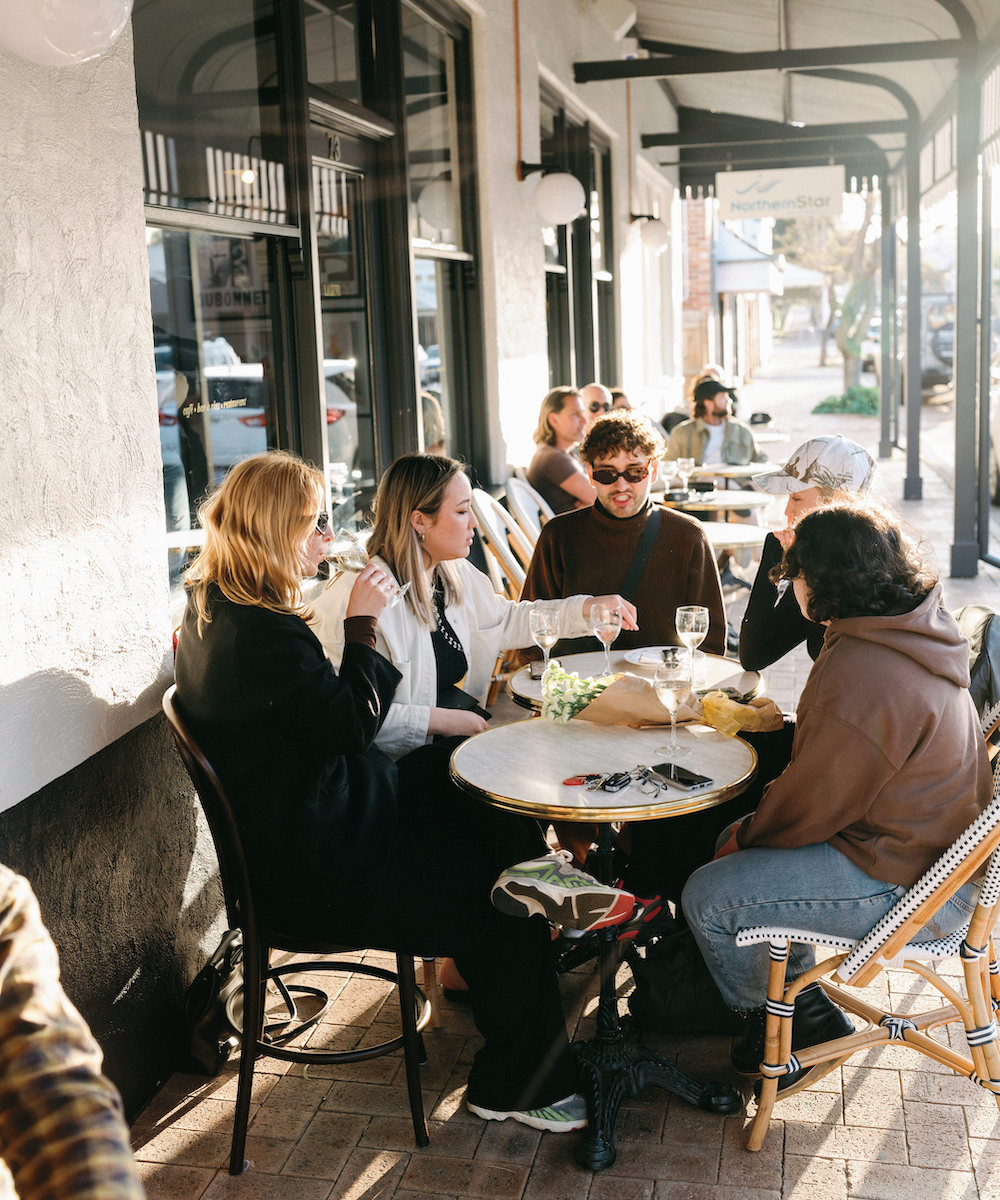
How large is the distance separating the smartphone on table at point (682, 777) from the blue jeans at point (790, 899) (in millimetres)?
181

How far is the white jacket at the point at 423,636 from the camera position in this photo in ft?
9.85

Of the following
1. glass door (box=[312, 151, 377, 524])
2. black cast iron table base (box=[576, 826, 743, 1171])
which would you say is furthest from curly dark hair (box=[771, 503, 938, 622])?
glass door (box=[312, 151, 377, 524])

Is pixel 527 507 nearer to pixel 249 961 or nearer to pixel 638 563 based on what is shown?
pixel 638 563

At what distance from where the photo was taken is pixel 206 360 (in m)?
3.72

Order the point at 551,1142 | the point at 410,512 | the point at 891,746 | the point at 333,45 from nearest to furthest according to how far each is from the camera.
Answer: the point at 891,746, the point at 551,1142, the point at 410,512, the point at 333,45

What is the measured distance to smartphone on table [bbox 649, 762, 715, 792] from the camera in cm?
243

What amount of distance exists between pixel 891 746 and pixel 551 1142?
43.8 inches

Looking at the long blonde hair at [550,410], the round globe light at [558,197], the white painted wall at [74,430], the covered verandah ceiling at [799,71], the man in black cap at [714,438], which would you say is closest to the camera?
the white painted wall at [74,430]

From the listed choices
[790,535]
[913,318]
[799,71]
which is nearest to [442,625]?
[790,535]

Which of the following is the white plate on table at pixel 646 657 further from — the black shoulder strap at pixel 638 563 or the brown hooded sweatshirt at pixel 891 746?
the brown hooded sweatshirt at pixel 891 746

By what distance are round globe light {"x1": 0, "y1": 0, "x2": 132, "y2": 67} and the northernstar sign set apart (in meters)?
12.1

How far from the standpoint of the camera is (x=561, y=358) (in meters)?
9.22

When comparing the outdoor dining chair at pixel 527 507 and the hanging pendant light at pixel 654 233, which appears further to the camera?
the hanging pendant light at pixel 654 233

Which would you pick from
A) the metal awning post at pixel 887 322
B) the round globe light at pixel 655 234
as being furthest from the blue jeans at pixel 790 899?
the metal awning post at pixel 887 322
